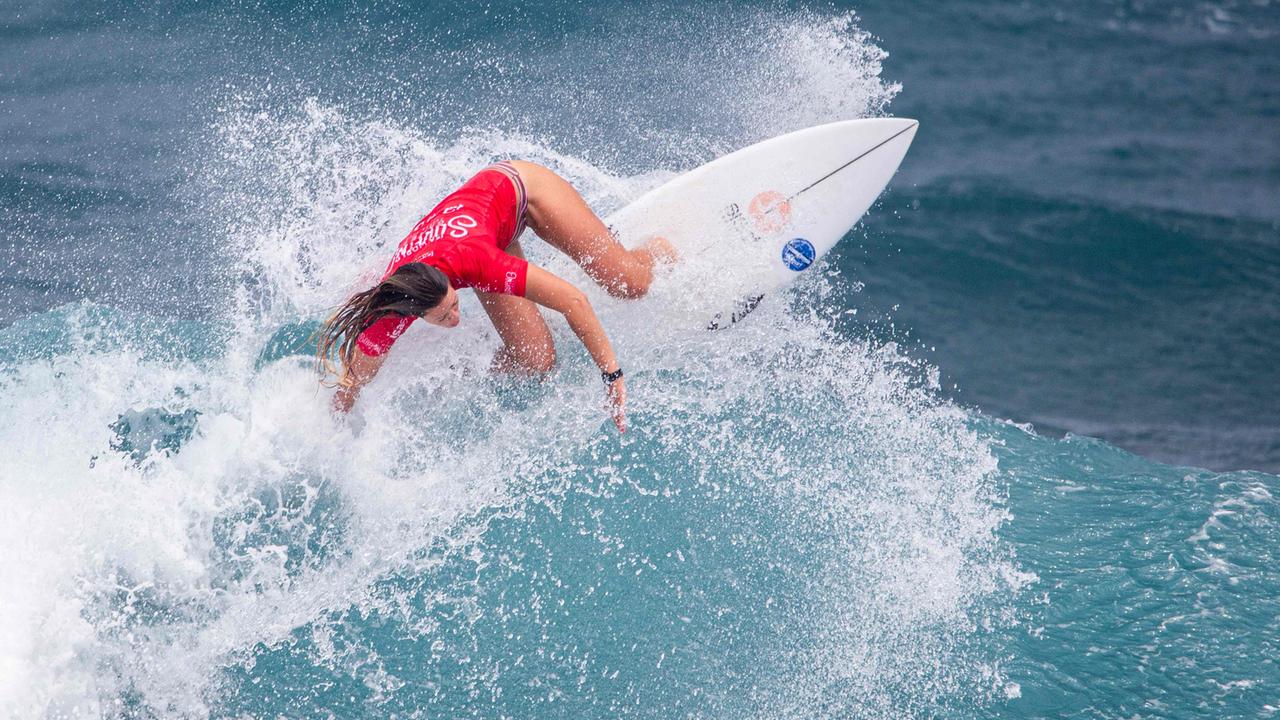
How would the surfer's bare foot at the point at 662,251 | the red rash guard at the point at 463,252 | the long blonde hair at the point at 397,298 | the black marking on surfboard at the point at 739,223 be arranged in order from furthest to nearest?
the black marking on surfboard at the point at 739,223 < the surfer's bare foot at the point at 662,251 < the red rash guard at the point at 463,252 < the long blonde hair at the point at 397,298

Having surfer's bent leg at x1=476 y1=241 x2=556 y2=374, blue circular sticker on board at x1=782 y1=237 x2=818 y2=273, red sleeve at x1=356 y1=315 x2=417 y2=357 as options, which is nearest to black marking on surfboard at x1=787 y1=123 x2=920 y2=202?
blue circular sticker on board at x1=782 y1=237 x2=818 y2=273

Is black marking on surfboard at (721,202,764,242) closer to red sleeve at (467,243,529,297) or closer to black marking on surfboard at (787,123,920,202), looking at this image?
black marking on surfboard at (787,123,920,202)

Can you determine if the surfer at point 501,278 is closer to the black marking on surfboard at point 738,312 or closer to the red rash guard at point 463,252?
the red rash guard at point 463,252

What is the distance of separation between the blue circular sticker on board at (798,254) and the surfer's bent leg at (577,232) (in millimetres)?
729

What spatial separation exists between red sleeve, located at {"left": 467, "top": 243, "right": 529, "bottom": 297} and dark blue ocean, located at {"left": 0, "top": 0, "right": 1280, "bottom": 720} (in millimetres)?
699

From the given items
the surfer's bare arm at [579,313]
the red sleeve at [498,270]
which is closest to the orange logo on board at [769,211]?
the surfer's bare arm at [579,313]

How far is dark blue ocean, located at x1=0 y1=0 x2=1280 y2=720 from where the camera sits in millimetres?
3398

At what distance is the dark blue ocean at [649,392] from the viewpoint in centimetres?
340

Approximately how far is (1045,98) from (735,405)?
11.2ft

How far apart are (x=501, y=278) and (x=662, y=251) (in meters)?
1.05

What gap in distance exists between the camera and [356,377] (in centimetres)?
364

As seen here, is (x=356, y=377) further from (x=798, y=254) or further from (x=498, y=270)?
(x=798, y=254)

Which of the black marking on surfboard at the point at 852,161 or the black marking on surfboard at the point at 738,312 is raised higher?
the black marking on surfboard at the point at 852,161

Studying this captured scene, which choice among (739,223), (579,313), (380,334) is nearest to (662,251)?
(739,223)
